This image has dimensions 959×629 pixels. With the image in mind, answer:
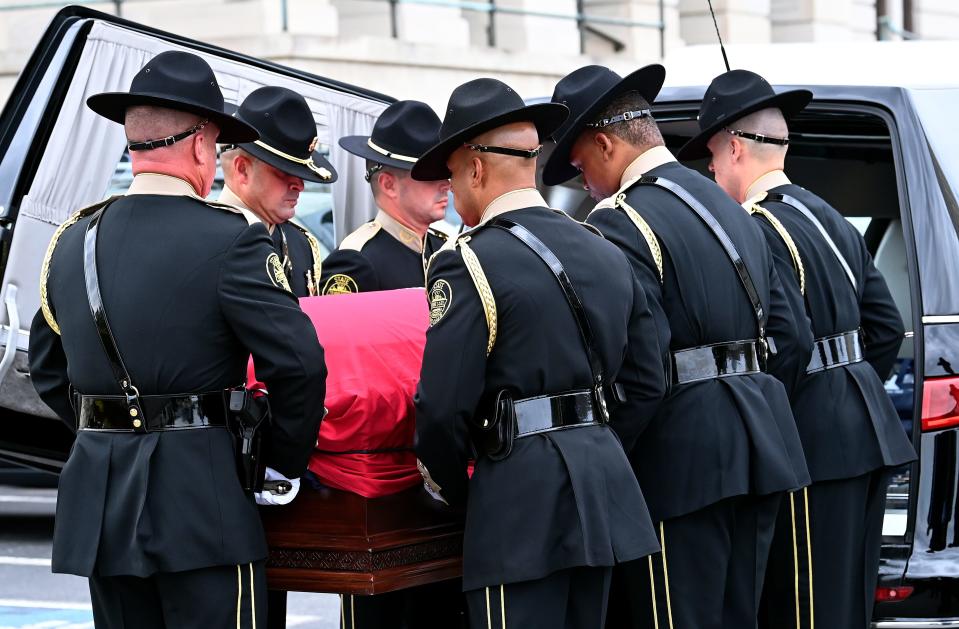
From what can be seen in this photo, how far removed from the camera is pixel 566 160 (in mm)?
4582

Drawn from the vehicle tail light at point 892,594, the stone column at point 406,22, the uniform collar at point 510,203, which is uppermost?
the stone column at point 406,22

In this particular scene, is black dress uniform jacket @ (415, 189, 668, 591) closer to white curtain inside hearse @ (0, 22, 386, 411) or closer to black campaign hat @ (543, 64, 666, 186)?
black campaign hat @ (543, 64, 666, 186)

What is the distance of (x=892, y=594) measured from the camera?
479cm

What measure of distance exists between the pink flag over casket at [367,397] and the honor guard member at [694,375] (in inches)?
25.3

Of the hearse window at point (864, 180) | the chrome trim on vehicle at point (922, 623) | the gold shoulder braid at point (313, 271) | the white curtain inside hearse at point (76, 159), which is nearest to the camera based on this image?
the chrome trim on vehicle at point (922, 623)

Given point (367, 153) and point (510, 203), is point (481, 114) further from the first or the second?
point (367, 153)

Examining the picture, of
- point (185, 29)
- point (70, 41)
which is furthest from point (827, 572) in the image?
point (185, 29)

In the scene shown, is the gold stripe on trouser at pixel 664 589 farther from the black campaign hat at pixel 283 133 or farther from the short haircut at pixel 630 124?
the black campaign hat at pixel 283 133

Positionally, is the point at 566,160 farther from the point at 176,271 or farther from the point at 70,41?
the point at 70,41

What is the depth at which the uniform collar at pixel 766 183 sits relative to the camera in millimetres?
5027

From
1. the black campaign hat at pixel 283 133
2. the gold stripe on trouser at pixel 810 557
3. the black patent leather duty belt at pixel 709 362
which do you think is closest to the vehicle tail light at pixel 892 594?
the gold stripe on trouser at pixel 810 557

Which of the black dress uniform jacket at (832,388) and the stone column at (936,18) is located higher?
the stone column at (936,18)

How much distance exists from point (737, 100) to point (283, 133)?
1402mm

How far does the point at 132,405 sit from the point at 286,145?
1.55 metres
